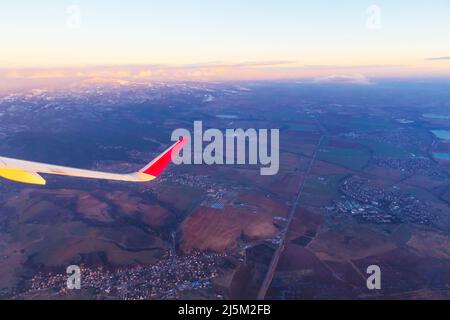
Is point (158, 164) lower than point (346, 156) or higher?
higher

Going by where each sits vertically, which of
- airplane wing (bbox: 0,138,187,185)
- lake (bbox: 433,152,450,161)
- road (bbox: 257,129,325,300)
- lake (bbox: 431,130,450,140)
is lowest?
road (bbox: 257,129,325,300)

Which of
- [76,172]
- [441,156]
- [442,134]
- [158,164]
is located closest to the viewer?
[76,172]

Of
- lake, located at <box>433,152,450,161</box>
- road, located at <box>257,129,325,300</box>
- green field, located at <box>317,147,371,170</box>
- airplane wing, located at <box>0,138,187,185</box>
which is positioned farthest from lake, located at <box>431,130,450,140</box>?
airplane wing, located at <box>0,138,187,185</box>

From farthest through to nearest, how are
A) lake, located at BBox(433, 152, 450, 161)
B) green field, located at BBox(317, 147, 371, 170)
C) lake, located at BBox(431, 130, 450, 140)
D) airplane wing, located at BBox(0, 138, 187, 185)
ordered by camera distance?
lake, located at BBox(431, 130, 450, 140), lake, located at BBox(433, 152, 450, 161), green field, located at BBox(317, 147, 371, 170), airplane wing, located at BBox(0, 138, 187, 185)

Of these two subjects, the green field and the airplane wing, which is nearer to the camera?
the airplane wing

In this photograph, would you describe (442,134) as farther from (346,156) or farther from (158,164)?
(158,164)

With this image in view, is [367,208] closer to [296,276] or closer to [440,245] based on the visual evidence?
[440,245]

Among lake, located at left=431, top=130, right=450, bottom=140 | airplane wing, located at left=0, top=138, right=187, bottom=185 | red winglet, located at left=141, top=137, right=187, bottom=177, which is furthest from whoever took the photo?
lake, located at left=431, top=130, right=450, bottom=140

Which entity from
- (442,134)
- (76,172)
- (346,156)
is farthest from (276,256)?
(442,134)

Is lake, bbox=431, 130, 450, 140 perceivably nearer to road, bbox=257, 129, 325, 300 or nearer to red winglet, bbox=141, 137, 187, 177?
road, bbox=257, 129, 325, 300

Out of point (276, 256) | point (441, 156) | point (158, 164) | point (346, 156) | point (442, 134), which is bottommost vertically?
point (276, 256)
